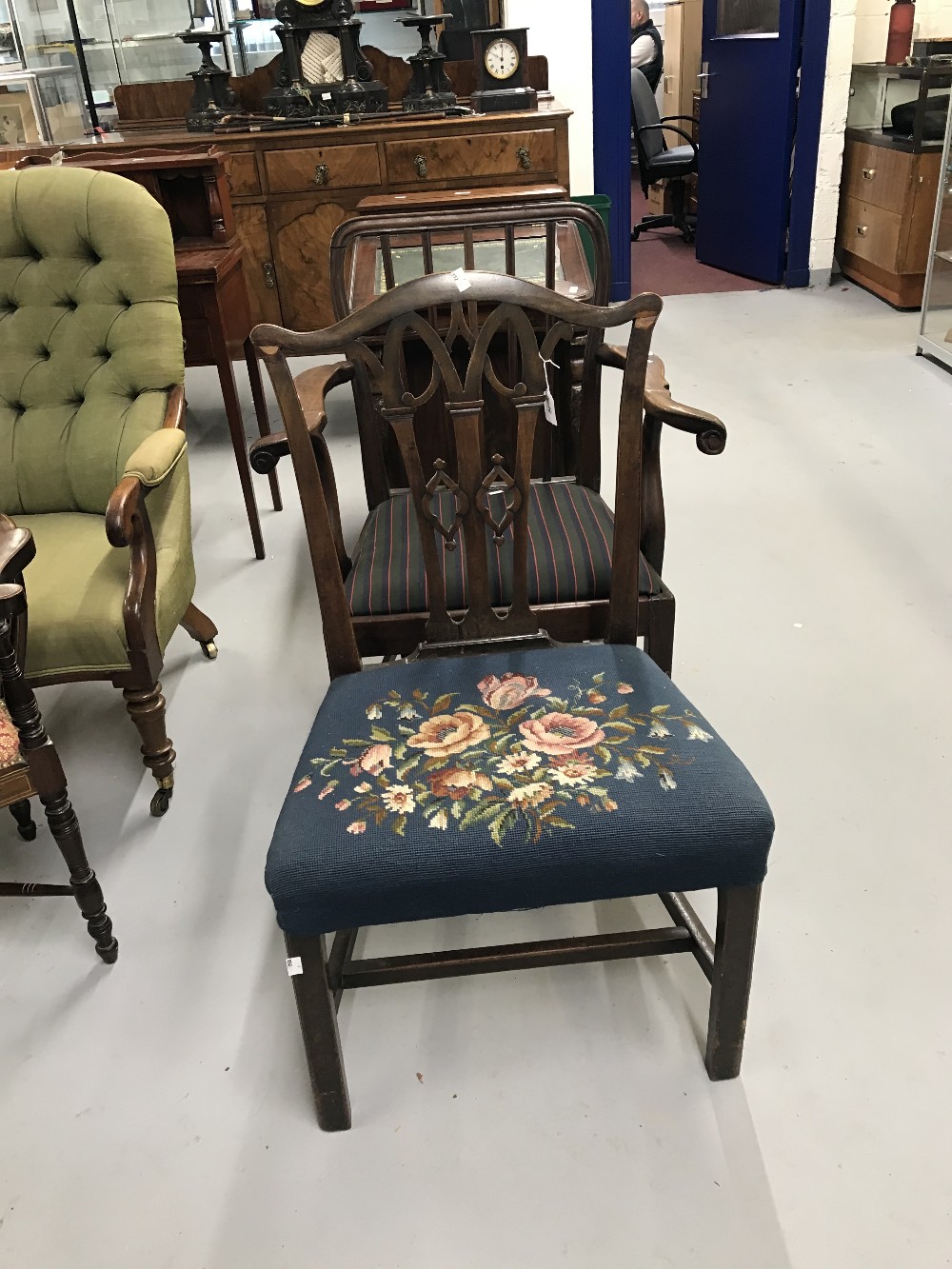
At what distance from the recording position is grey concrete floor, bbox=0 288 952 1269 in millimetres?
1231

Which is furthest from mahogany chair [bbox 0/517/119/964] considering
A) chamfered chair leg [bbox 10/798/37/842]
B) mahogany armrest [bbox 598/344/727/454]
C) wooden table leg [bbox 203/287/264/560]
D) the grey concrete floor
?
wooden table leg [bbox 203/287/264/560]

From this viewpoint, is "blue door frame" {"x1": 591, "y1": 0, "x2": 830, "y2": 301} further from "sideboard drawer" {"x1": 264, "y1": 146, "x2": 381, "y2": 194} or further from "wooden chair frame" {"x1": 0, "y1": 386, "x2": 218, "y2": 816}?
"wooden chair frame" {"x1": 0, "y1": 386, "x2": 218, "y2": 816}

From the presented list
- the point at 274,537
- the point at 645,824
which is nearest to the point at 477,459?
the point at 645,824

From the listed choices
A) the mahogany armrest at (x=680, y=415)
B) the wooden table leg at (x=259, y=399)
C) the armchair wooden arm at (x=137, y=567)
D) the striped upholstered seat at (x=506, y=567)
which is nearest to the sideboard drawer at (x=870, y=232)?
the wooden table leg at (x=259, y=399)

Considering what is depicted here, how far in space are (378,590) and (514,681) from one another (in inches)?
12.7

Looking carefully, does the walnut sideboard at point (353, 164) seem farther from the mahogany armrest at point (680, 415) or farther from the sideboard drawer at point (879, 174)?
the mahogany armrest at point (680, 415)

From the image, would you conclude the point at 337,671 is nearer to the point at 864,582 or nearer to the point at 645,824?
the point at 645,824

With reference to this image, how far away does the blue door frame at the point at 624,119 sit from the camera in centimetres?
453

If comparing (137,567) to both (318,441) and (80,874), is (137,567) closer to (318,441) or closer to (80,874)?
(318,441)

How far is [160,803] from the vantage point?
76.1 inches

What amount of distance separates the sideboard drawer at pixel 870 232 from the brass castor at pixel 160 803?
160 inches

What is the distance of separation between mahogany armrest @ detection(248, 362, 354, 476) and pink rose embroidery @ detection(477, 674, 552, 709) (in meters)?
0.44

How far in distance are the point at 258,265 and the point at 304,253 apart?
19 cm

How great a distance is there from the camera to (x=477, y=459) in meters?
1.38
